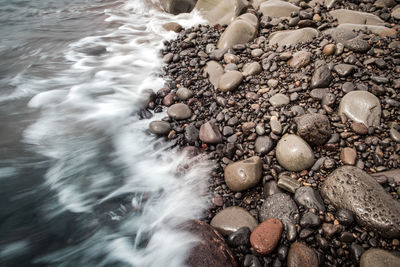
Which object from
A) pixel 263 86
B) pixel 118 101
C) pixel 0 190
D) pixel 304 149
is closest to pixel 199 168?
pixel 304 149

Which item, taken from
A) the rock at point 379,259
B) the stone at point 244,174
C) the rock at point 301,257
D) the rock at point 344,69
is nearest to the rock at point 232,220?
the stone at point 244,174

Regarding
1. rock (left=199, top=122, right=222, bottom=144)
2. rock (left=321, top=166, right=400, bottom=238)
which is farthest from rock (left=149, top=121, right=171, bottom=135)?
rock (left=321, top=166, right=400, bottom=238)

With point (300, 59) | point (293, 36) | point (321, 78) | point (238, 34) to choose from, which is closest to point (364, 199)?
point (321, 78)

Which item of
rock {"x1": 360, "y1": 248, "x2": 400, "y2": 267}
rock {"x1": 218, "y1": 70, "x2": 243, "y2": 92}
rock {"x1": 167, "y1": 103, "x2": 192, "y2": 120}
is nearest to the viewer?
rock {"x1": 360, "y1": 248, "x2": 400, "y2": 267}

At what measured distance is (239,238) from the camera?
2.06m

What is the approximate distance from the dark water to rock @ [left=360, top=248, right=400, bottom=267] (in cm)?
149

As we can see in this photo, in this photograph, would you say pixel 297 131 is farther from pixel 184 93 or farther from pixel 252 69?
pixel 184 93

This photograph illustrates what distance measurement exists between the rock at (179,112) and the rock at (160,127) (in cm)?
18

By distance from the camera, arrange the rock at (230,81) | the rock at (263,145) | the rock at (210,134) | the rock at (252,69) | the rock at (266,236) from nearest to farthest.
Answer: the rock at (266,236), the rock at (263,145), the rock at (210,134), the rock at (230,81), the rock at (252,69)

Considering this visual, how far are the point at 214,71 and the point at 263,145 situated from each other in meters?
1.86

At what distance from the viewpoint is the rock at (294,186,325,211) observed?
7.02 ft

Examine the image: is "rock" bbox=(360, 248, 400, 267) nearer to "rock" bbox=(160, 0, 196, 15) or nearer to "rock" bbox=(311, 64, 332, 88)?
"rock" bbox=(311, 64, 332, 88)

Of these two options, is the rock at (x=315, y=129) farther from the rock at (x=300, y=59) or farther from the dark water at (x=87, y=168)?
the dark water at (x=87, y=168)

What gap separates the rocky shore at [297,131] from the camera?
77.2 inches
